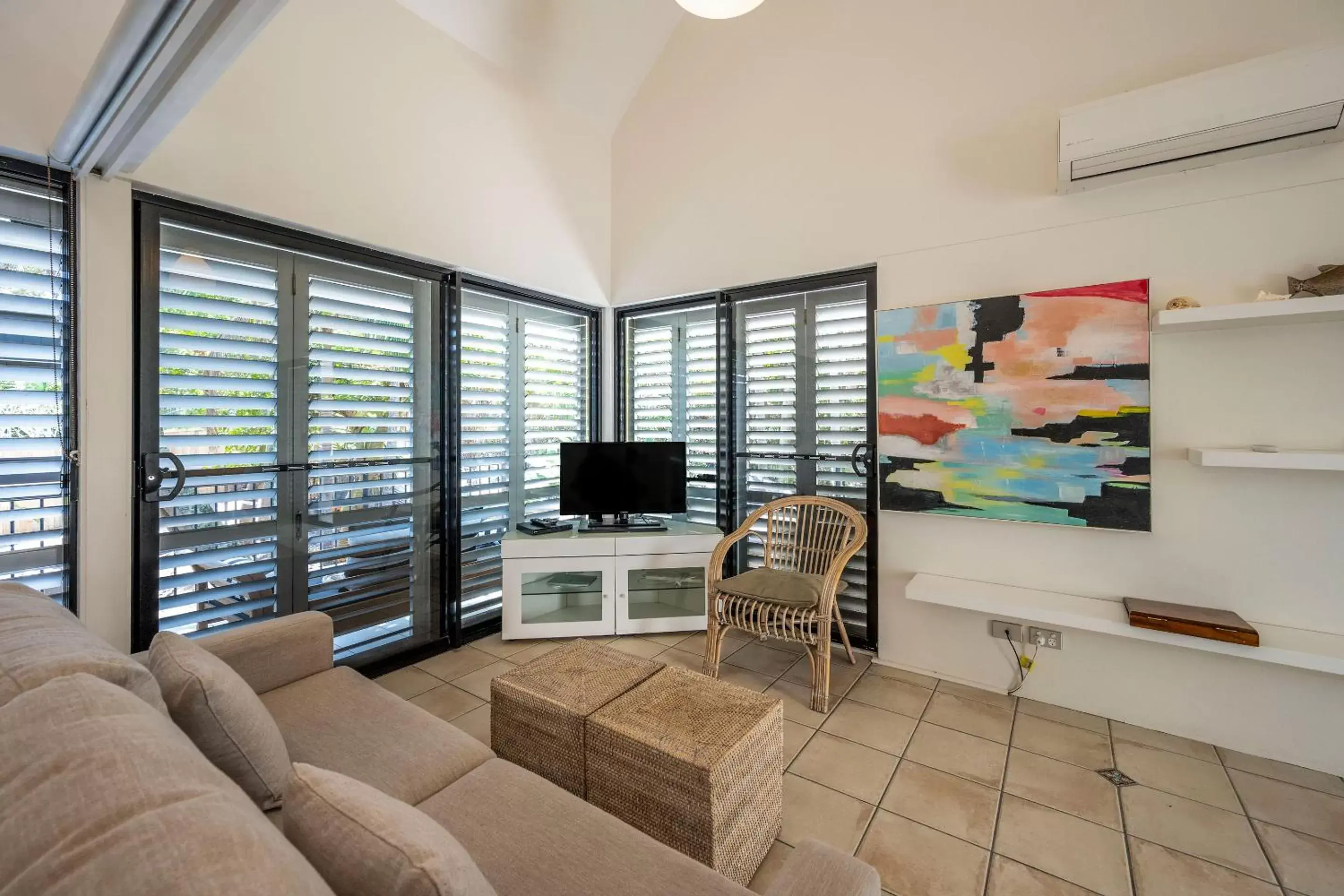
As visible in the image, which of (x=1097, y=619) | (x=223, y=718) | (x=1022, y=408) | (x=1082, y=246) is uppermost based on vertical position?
(x=1082, y=246)

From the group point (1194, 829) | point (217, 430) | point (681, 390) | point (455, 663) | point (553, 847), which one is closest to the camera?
point (553, 847)

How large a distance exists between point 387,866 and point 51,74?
9.44ft

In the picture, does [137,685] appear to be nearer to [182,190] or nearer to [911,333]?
[182,190]

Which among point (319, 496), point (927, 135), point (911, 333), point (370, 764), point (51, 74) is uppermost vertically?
point (927, 135)

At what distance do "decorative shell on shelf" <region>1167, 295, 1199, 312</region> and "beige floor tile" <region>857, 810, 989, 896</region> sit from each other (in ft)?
7.20

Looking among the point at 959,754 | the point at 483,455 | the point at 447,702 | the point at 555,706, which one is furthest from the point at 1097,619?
the point at 483,455

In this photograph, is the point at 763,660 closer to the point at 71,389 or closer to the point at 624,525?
the point at 624,525

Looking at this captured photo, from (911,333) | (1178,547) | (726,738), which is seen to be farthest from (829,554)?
(726,738)

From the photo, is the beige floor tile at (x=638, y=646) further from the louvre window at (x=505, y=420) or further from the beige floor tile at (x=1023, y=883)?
the beige floor tile at (x=1023, y=883)

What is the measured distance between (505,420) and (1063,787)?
11.1 feet

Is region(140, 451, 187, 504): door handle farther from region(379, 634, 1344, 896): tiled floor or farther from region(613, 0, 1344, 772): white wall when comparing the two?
region(613, 0, 1344, 772): white wall

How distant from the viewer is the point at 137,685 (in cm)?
107

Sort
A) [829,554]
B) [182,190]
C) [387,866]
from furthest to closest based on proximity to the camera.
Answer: [829,554] < [182,190] < [387,866]

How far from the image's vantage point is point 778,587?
2887 millimetres
